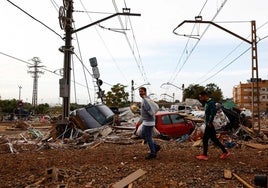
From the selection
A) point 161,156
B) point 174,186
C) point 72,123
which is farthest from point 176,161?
point 72,123

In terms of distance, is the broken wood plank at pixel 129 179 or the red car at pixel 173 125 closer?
the broken wood plank at pixel 129 179

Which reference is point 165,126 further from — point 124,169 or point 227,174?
point 227,174

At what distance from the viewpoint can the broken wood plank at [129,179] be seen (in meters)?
7.14

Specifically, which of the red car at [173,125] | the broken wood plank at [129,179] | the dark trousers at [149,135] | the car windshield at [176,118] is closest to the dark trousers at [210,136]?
the dark trousers at [149,135]

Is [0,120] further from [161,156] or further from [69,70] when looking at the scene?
[161,156]

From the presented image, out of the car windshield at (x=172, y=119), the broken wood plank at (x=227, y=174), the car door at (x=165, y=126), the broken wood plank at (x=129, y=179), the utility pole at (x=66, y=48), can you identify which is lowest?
the broken wood plank at (x=129, y=179)

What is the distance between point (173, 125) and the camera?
18.2 m

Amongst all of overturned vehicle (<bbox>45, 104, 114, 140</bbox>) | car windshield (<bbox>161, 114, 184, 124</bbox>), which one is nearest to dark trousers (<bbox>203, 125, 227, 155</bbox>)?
overturned vehicle (<bbox>45, 104, 114, 140</bbox>)

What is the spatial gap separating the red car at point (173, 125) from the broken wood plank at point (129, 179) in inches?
391

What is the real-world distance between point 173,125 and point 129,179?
10941 mm

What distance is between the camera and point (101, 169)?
850cm

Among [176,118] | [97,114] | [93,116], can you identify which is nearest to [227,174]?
[176,118]

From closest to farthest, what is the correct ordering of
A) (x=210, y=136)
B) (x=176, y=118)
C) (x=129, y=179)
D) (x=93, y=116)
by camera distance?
(x=129, y=179), (x=210, y=136), (x=176, y=118), (x=93, y=116)

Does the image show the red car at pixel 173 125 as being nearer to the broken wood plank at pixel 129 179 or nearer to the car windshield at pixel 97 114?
the car windshield at pixel 97 114
